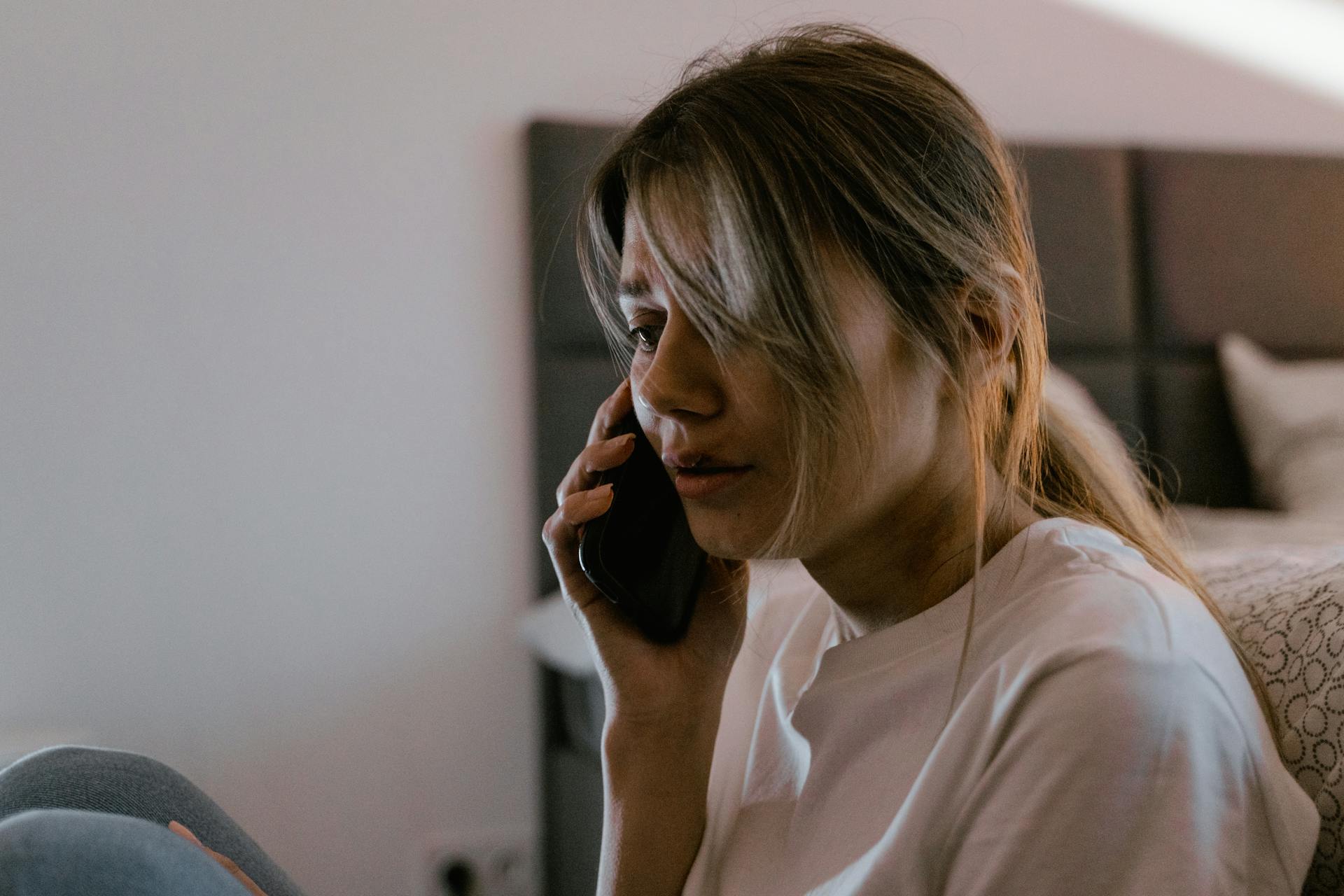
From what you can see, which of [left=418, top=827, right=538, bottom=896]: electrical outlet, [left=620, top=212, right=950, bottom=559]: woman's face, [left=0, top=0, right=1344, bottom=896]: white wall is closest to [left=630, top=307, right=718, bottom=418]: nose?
[left=620, top=212, right=950, bottom=559]: woman's face

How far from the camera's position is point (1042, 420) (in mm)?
807

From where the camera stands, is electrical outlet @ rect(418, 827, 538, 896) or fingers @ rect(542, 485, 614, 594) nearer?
fingers @ rect(542, 485, 614, 594)

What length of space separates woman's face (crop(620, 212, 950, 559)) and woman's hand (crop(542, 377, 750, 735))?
7.3 inches

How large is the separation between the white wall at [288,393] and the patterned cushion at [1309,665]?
4.00 feet

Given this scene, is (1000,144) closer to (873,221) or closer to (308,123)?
(873,221)

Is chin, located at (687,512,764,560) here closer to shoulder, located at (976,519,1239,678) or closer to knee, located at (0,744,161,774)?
shoulder, located at (976,519,1239,678)

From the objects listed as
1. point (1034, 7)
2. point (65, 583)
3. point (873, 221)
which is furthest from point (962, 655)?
point (1034, 7)

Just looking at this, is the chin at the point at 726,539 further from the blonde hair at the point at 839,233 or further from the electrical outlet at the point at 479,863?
the electrical outlet at the point at 479,863

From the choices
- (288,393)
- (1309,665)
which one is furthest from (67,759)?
(288,393)

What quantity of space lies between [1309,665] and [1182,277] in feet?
5.09

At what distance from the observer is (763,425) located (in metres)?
0.66

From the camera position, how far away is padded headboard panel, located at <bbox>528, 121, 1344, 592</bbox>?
6.50 ft

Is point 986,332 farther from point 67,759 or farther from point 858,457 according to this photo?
point 67,759

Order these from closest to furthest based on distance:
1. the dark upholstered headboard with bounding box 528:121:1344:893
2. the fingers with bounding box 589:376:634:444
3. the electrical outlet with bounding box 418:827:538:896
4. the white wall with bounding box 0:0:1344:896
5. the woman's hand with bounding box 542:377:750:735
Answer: the woman's hand with bounding box 542:377:750:735 < the fingers with bounding box 589:376:634:444 < the white wall with bounding box 0:0:1344:896 < the electrical outlet with bounding box 418:827:538:896 < the dark upholstered headboard with bounding box 528:121:1344:893
